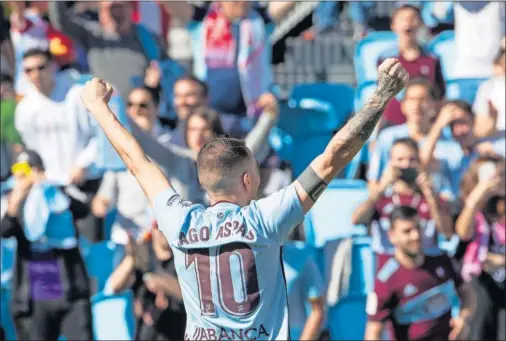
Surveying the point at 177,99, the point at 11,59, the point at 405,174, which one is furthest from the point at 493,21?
the point at 11,59

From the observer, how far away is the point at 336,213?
8.10 metres

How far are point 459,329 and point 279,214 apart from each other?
12.6 ft

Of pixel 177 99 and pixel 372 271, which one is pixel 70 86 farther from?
pixel 372 271

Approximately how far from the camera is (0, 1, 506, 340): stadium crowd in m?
7.63

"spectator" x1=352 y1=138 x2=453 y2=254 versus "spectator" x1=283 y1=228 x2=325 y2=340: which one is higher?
"spectator" x1=352 y1=138 x2=453 y2=254

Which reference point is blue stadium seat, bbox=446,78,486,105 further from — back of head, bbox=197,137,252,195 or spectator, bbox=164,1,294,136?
back of head, bbox=197,137,252,195

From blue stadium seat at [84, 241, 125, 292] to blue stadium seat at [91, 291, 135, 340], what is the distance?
0.12 m

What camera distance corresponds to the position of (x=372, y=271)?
26.2 ft

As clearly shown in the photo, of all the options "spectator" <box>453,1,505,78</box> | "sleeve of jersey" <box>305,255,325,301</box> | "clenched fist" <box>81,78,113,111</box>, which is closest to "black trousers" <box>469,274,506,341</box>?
"sleeve of jersey" <box>305,255,325,301</box>

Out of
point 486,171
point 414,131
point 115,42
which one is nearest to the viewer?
point 486,171

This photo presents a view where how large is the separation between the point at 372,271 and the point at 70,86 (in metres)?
2.63

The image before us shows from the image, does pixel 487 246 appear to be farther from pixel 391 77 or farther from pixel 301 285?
pixel 391 77

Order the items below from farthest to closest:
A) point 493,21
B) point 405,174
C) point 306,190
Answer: point 493,21 < point 405,174 < point 306,190

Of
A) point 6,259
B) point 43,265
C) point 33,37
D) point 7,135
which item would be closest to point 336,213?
point 43,265
